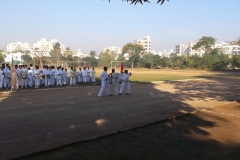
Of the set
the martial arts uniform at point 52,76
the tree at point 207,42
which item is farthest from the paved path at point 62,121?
the tree at point 207,42

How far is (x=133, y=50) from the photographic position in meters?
92.3

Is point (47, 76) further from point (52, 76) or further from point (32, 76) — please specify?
point (32, 76)

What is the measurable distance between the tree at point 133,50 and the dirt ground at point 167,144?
256ft

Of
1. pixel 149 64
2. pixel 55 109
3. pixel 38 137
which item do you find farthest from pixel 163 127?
pixel 149 64

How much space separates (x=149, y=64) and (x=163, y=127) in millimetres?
73872

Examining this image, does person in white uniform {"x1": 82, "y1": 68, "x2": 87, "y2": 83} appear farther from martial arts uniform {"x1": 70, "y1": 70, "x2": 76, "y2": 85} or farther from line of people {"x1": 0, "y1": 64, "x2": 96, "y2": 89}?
martial arts uniform {"x1": 70, "y1": 70, "x2": 76, "y2": 85}

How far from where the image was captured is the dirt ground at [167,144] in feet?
18.0

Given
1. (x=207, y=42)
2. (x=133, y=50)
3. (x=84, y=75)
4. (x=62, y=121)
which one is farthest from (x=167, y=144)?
(x=207, y=42)

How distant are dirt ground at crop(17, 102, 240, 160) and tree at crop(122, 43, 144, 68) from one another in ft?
256

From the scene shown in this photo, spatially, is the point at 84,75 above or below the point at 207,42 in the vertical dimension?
below

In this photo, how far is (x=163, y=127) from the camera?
8008 mm

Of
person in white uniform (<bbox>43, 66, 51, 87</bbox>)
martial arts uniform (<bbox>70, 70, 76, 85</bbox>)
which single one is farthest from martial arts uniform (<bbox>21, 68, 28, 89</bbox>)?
martial arts uniform (<bbox>70, 70, 76, 85</bbox>)

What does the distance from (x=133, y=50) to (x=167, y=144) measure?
8700 cm

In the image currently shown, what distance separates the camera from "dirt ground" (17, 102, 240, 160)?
547 centimetres
